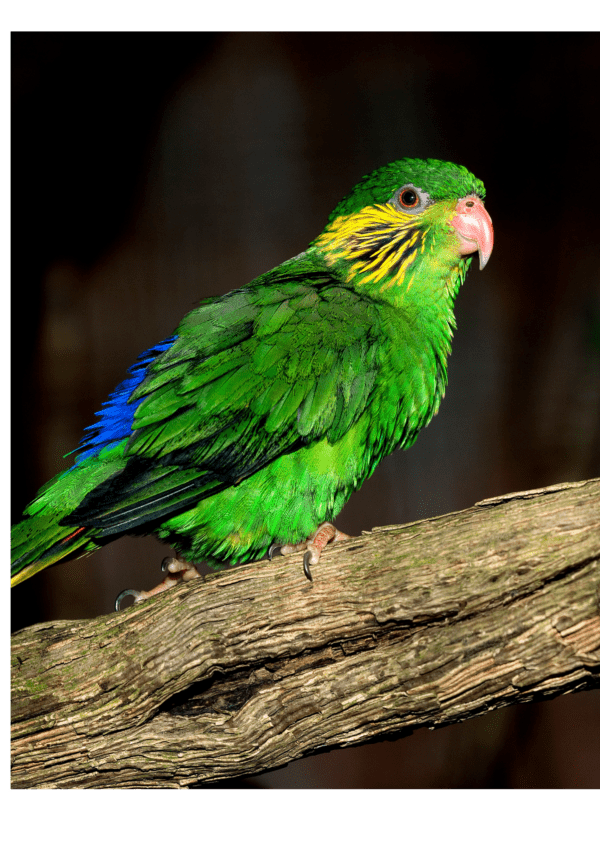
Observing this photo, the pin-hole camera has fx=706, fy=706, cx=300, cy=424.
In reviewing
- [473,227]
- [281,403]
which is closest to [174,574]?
[281,403]

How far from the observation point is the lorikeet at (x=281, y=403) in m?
2.28

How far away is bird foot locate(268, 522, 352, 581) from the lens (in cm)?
223

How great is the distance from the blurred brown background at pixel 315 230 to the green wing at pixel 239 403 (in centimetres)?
90

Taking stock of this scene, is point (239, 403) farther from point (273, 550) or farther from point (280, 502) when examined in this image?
point (273, 550)

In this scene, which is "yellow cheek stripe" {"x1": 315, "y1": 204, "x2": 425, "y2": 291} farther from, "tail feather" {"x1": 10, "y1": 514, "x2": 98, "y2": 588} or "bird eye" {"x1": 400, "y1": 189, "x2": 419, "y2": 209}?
"tail feather" {"x1": 10, "y1": 514, "x2": 98, "y2": 588}

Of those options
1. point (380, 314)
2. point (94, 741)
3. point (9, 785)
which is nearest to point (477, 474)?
point (380, 314)

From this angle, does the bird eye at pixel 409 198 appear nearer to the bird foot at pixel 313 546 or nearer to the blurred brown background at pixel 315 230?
the blurred brown background at pixel 315 230

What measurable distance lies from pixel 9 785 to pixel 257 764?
903 mm

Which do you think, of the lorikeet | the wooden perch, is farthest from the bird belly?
the wooden perch

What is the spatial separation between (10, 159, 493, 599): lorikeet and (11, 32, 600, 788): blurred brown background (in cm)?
74

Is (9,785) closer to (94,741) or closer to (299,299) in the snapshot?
(94,741)

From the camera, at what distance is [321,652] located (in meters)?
2.21

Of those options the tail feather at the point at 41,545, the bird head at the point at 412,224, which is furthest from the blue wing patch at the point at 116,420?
the bird head at the point at 412,224

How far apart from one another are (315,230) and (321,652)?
82.8 inches
